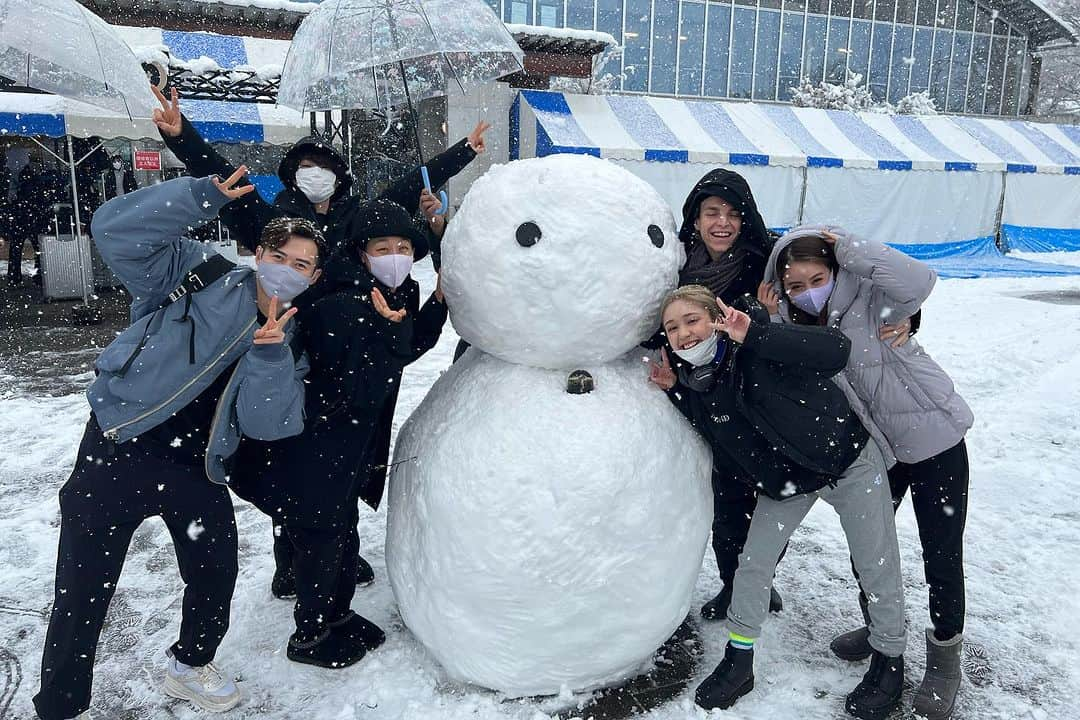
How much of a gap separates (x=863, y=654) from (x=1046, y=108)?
31171 mm

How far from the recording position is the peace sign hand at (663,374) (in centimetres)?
246

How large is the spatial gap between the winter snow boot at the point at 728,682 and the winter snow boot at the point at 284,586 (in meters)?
1.73

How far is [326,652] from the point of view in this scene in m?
2.68

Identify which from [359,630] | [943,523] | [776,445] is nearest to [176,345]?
[359,630]

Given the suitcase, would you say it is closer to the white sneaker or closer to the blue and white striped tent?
the blue and white striped tent

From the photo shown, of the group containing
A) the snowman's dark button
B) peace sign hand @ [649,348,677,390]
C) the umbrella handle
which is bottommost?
peace sign hand @ [649,348,677,390]

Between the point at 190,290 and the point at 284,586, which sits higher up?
the point at 190,290

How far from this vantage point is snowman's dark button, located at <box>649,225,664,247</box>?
7.86 ft

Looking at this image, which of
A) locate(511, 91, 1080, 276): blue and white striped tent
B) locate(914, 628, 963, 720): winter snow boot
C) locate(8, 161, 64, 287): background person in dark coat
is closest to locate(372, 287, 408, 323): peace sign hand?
locate(914, 628, 963, 720): winter snow boot

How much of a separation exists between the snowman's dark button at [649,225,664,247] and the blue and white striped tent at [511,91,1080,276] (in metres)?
10.5

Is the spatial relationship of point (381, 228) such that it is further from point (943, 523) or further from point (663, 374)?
point (943, 523)

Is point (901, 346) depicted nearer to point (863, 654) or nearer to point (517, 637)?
point (863, 654)

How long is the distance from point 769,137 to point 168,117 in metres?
13.2

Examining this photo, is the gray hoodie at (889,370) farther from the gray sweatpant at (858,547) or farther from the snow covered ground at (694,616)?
the snow covered ground at (694,616)
